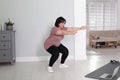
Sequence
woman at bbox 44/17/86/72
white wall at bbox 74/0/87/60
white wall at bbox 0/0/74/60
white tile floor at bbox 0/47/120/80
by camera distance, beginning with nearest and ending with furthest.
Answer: white tile floor at bbox 0/47/120/80
woman at bbox 44/17/86/72
white wall at bbox 0/0/74/60
white wall at bbox 74/0/87/60

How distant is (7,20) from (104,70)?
3594 millimetres

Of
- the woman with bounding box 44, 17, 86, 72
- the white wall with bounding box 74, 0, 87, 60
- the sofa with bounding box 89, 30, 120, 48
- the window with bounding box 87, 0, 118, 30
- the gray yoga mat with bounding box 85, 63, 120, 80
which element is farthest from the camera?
the window with bounding box 87, 0, 118, 30

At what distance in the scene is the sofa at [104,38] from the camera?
710cm

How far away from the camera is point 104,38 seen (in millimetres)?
7270

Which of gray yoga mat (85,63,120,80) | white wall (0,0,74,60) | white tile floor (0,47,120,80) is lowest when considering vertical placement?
white tile floor (0,47,120,80)

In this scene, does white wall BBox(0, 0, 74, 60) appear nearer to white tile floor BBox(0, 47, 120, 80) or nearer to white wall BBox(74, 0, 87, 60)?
white wall BBox(74, 0, 87, 60)

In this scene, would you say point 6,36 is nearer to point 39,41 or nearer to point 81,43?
point 39,41

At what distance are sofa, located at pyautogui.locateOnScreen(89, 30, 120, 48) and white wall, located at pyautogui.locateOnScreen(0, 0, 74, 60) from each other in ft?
7.47

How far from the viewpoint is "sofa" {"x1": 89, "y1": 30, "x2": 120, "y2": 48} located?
7102mm

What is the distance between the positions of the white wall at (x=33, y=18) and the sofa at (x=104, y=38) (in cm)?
228

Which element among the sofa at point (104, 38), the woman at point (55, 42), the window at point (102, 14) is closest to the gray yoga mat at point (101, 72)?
the woman at point (55, 42)

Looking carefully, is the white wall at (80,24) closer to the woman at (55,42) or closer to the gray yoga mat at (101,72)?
the woman at (55,42)

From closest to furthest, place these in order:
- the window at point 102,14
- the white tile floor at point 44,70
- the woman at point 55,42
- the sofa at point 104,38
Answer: the white tile floor at point 44,70
the woman at point 55,42
the sofa at point 104,38
the window at point 102,14

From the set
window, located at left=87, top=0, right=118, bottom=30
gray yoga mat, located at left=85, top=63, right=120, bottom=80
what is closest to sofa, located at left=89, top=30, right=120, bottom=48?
window, located at left=87, top=0, right=118, bottom=30
